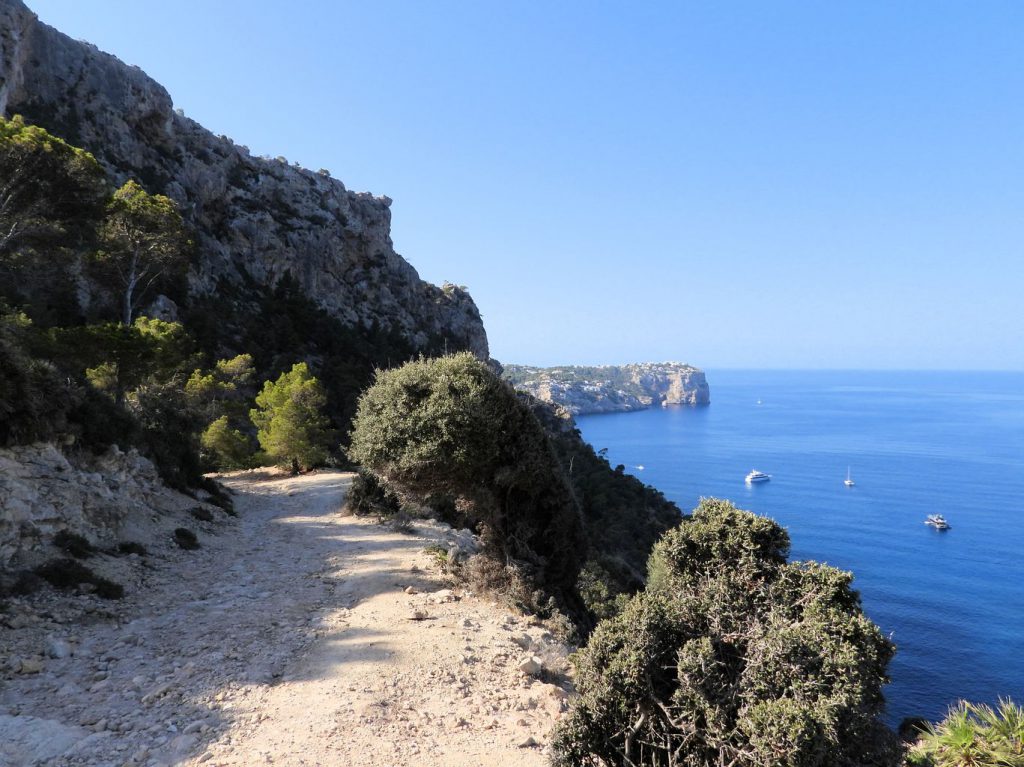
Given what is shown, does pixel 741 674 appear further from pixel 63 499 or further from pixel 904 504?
pixel 904 504

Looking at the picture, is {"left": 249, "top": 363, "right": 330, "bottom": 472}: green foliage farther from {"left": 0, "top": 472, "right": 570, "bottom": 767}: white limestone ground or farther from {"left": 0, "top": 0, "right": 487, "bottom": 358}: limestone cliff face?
{"left": 0, "top": 0, "right": 487, "bottom": 358}: limestone cliff face

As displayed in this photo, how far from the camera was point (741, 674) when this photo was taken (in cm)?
502

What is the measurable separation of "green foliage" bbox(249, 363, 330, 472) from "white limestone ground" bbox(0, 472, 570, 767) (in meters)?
12.6

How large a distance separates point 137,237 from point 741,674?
2725 cm

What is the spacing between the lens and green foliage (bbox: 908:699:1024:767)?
5488mm

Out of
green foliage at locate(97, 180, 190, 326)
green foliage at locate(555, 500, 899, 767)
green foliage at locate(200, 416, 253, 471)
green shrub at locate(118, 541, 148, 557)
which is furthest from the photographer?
green foliage at locate(200, 416, 253, 471)

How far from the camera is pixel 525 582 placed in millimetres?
10641

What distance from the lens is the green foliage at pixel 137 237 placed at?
22078 millimetres

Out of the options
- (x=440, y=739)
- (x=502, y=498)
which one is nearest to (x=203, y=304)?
(x=502, y=498)

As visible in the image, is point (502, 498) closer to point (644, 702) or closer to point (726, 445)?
point (644, 702)

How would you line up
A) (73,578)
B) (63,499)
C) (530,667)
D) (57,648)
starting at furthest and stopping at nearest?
(63,499) → (73,578) → (530,667) → (57,648)

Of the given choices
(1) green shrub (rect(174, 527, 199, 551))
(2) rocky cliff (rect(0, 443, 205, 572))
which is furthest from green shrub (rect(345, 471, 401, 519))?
(1) green shrub (rect(174, 527, 199, 551))

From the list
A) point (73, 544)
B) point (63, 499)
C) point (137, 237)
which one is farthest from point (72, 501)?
point (137, 237)

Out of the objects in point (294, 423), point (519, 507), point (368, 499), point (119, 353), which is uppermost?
point (119, 353)
